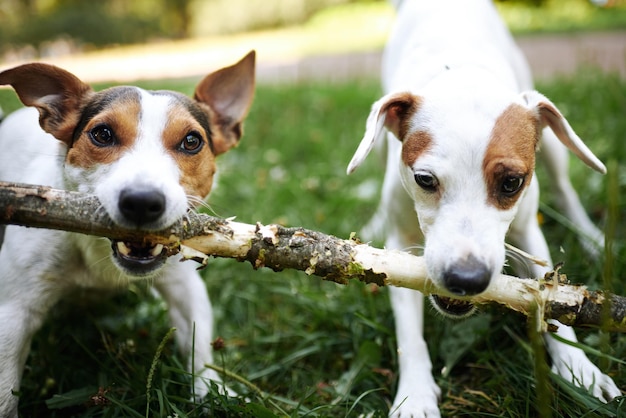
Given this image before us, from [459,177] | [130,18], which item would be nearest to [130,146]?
[459,177]

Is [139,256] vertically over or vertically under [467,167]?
under

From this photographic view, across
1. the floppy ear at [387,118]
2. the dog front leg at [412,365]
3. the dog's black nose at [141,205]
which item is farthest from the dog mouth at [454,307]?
the dog's black nose at [141,205]

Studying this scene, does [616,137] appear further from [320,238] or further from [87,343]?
[87,343]

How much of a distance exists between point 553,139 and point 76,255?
9.23 ft

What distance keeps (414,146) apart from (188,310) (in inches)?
53.2

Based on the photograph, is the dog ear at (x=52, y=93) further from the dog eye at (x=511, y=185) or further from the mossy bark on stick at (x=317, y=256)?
the dog eye at (x=511, y=185)

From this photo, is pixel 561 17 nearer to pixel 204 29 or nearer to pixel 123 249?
pixel 204 29

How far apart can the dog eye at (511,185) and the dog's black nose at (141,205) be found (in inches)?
50.7

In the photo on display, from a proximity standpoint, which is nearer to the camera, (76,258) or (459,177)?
(459,177)

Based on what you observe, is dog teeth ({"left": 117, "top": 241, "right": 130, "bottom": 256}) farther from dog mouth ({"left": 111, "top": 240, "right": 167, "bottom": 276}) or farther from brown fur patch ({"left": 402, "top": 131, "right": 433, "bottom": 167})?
brown fur patch ({"left": 402, "top": 131, "right": 433, "bottom": 167})

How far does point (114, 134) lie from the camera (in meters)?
2.43

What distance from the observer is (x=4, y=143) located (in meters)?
3.16

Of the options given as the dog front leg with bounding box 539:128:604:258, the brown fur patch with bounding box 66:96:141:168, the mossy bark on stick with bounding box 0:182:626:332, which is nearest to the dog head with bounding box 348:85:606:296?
the mossy bark on stick with bounding box 0:182:626:332

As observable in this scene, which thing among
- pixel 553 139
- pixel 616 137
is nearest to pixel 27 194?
pixel 553 139
